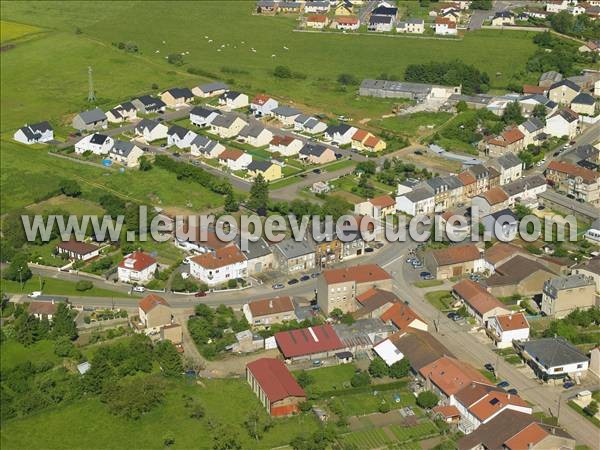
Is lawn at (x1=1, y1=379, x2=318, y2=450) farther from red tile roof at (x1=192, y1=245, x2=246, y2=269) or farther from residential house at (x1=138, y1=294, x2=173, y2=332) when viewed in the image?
red tile roof at (x1=192, y1=245, x2=246, y2=269)

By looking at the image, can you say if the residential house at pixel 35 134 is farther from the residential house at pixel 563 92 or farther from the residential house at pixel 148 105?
the residential house at pixel 563 92

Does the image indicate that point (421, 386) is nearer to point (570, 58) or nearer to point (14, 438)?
point (14, 438)

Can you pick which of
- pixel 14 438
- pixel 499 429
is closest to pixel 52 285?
pixel 14 438

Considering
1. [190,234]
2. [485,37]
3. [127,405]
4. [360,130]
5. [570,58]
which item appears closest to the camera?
[127,405]

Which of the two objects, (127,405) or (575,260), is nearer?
(127,405)

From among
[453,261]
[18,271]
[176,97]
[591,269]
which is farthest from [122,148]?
[591,269]

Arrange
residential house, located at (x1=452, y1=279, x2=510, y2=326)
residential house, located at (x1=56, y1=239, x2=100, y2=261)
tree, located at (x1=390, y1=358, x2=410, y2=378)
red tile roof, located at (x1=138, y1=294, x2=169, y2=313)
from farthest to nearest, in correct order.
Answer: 1. residential house, located at (x1=56, y1=239, x2=100, y2=261)
2. residential house, located at (x1=452, y1=279, x2=510, y2=326)
3. red tile roof, located at (x1=138, y1=294, x2=169, y2=313)
4. tree, located at (x1=390, y1=358, x2=410, y2=378)

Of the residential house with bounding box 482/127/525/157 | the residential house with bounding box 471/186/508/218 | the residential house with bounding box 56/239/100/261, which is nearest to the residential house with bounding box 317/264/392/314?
the residential house with bounding box 471/186/508/218
